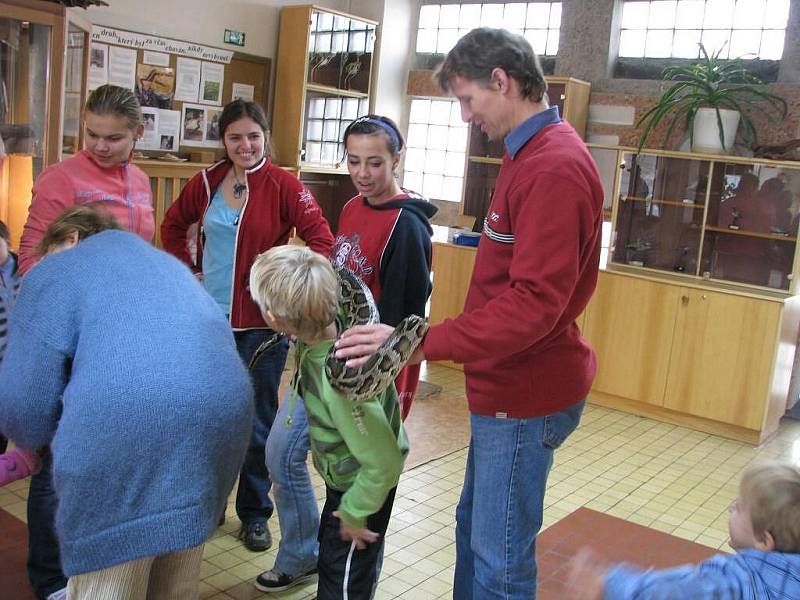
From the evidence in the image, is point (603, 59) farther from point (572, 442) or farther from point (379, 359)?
point (379, 359)

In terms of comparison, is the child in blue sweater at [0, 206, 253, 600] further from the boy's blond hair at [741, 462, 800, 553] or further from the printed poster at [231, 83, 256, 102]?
the printed poster at [231, 83, 256, 102]

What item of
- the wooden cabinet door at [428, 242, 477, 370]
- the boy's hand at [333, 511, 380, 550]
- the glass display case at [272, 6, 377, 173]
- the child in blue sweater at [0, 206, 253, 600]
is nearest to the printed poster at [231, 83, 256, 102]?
the glass display case at [272, 6, 377, 173]

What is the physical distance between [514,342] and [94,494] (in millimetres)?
914

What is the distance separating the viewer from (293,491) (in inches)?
112

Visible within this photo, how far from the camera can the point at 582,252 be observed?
6.43ft

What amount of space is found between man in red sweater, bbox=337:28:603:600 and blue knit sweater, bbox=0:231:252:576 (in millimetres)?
388

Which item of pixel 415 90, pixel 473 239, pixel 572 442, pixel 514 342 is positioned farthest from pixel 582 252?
pixel 415 90

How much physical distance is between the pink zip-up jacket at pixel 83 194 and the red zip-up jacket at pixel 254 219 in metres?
0.22

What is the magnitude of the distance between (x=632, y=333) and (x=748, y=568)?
4.31 meters

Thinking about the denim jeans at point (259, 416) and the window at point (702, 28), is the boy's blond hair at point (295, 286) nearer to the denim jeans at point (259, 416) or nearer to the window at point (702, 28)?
the denim jeans at point (259, 416)

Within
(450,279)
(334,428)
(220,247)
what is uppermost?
(220,247)

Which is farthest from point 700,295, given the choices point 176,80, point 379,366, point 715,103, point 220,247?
point 379,366

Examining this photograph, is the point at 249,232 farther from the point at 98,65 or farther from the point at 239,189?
the point at 98,65

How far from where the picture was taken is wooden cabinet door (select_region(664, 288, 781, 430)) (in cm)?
526
